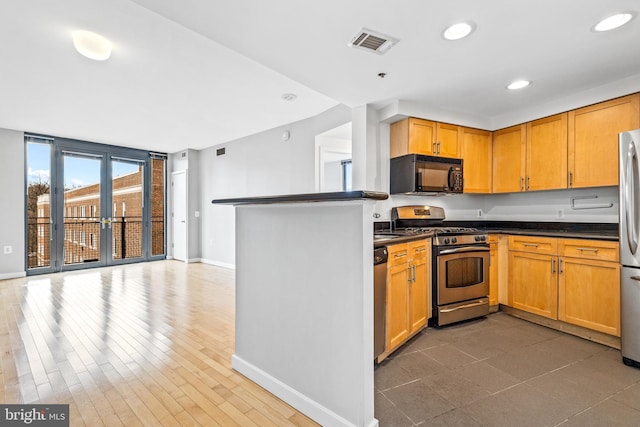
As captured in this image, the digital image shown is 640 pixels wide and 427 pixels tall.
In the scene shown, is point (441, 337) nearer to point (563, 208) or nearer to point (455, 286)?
point (455, 286)

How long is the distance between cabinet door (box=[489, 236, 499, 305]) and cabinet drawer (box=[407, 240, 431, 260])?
0.97 metres

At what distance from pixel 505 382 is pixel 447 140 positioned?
8.39 ft

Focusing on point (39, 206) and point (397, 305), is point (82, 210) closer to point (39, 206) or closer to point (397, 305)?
point (39, 206)

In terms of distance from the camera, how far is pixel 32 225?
223 inches

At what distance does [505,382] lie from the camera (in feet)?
6.84

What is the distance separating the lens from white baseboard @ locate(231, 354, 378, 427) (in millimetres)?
1608

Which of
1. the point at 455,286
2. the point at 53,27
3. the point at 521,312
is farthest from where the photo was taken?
the point at 521,312

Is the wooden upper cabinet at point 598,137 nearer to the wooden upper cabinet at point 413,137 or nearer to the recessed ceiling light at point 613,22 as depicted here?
the recessed ceiling light at point 613,22

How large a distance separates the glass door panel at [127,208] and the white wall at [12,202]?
1.42m

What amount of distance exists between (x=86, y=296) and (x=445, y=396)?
14.7 feet

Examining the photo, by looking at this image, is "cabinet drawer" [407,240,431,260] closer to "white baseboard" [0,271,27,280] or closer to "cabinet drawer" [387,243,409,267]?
"cabinet drawer" [387,243,409,267]

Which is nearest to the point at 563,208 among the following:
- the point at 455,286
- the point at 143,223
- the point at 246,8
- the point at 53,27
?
the point at 455,286

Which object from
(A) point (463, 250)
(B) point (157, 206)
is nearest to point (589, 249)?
(A) point (463, 250)

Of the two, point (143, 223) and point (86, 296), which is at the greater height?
point (143, 223)
